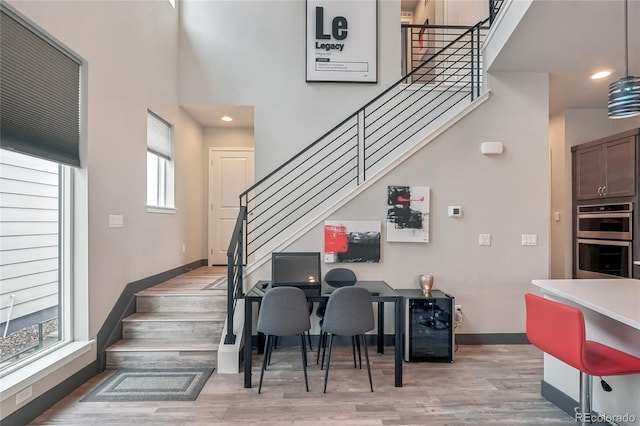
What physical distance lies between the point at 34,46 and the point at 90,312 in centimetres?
226

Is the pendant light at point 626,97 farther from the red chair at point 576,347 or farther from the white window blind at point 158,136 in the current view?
the white window blind at point 158,136

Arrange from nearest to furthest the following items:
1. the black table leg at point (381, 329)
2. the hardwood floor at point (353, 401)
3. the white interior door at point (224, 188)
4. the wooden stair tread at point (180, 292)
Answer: the hardwood floor at point (353, 401) → the black table leg at point (381, 329) → the wooden stair tread at point (180, 292) → the white interior door at point (224, 188)

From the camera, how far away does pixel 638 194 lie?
12.9 ft

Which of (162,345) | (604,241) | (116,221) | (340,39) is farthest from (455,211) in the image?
(116,221)

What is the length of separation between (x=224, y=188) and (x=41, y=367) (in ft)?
13.2

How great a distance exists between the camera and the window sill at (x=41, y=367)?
2.31 metres

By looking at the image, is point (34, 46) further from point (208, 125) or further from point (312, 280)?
point (208, 125)

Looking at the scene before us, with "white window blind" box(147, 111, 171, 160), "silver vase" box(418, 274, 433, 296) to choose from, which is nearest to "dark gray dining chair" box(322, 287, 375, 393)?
"silver vase" box(418, 274, 433, 296)

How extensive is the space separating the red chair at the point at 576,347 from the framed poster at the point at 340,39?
399 centimetres

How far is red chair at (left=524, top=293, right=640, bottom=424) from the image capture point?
72.1 inches

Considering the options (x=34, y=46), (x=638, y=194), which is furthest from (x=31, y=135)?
(x=638, y=194)

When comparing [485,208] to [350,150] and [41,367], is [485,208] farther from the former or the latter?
[41,367]

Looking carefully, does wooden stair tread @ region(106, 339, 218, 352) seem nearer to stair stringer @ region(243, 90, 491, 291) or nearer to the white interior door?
stair stringer @ region(243, 90, 491, 291)

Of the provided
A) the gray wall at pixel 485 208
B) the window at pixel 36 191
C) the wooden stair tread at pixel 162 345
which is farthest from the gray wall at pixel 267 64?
the wooden stair tread at pixel 162 345
